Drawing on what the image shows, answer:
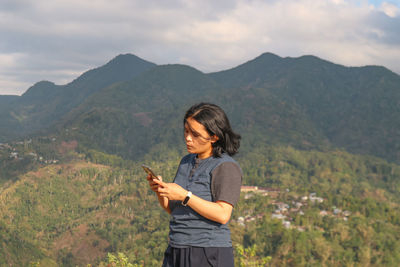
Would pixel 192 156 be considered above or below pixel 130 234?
above

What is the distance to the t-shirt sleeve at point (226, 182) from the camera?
128 inches

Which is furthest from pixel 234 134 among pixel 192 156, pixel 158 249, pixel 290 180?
pixel 290 180

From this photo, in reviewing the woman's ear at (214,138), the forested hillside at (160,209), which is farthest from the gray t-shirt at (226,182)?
the forested hillside at (160,209)

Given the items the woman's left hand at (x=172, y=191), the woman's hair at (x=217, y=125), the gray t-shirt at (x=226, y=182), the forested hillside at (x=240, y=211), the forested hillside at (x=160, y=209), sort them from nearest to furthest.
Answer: the woman's left hand at (x=172, y=191) < the gray t-shirt at (x=226, y=182) < the woman's hair at (x=217, y=125) < the forested hillside at (x=240, y=211) < the forested hillside at (x=160, y=209)

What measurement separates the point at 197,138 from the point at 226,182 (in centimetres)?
58

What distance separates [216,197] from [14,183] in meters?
152

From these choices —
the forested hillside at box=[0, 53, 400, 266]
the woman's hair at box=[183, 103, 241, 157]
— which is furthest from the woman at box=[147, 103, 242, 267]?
the forested hillside at box=[0, 53, 400, 266]

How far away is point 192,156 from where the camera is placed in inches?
155

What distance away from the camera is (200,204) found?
318 centimetres

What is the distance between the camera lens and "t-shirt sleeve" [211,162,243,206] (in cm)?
325

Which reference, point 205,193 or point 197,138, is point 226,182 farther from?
point 197,138

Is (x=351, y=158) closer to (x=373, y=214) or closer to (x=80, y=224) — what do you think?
(x=373, y=214)

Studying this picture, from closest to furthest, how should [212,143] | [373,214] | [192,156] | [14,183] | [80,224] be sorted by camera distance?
1. [212,143]
2. [192,156]
3. [373,214]
4. [80,224]
5. [14,183]

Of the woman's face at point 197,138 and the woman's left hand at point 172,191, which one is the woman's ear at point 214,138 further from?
the woman's left hand at point 172,191
